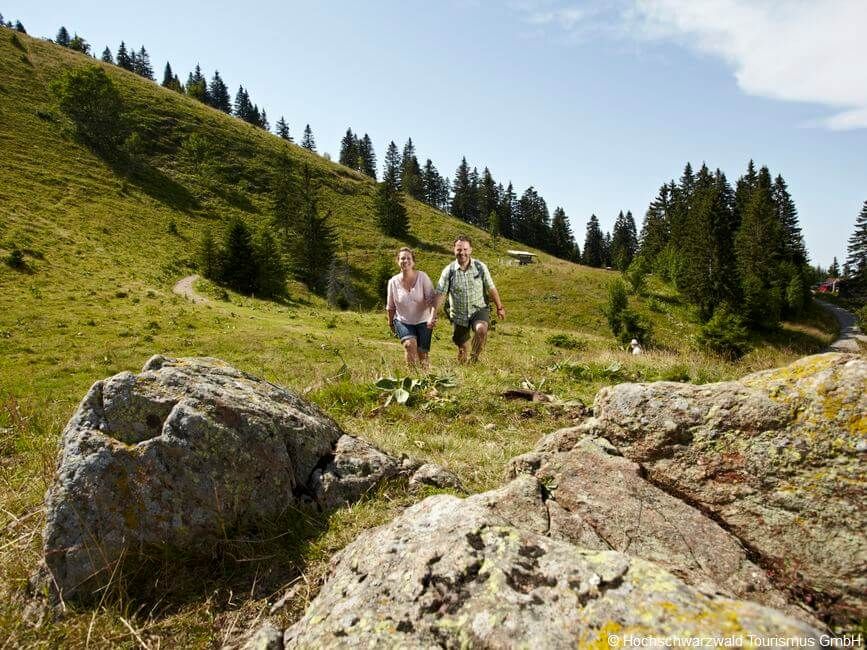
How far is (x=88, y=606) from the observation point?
2.81m

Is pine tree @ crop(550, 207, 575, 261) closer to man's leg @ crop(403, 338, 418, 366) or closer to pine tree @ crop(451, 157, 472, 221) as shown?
pine tree @ crop(451, 157, 472, 221)

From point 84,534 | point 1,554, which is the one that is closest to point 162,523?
point 84,534

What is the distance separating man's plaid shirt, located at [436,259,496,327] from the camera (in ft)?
30.9

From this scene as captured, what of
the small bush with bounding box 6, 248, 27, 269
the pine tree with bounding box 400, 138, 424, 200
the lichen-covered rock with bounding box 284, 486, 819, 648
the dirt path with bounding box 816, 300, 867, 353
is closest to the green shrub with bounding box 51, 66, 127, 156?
the small bush with bounding box 6, 248, 27, 269

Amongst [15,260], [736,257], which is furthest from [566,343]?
[736,257]

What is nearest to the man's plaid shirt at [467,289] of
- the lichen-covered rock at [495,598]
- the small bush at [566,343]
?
the lichen-covered rock at [495,598]

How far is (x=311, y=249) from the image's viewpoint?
2320 inches

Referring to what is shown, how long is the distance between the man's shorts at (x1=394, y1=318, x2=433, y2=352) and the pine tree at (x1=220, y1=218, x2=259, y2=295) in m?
37.2

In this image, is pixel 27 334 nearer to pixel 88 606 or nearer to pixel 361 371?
pixel 361 371

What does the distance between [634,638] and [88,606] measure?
3170 millimetres

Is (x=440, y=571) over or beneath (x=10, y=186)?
beneath

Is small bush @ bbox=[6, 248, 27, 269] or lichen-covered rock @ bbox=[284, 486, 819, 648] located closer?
lichen-covered rock @ bbox=[284, 486, 819, 648]

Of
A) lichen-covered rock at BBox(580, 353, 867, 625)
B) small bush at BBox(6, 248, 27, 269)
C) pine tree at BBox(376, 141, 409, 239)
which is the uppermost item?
pine tree at BBox(376, 141, 409, 239)

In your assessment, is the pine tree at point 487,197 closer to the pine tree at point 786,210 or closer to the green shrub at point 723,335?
the pine tree at point 786,210
